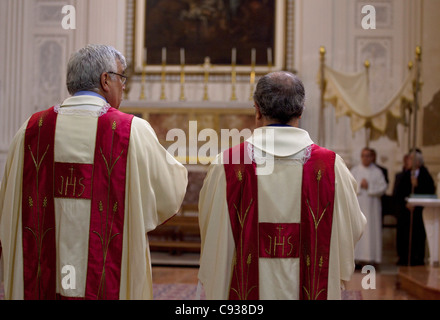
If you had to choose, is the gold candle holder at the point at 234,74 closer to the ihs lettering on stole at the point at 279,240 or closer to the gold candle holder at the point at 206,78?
the gold candle holder at the point at 206,78

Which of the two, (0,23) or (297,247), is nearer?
(297,247)

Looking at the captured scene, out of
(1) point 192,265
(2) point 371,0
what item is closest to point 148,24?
(2) point 371,0

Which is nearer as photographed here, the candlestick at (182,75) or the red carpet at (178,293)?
the red carpet at (178,293)

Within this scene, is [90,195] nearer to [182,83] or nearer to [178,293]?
[178,293]

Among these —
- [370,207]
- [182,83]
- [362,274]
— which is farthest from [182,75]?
[362,274]

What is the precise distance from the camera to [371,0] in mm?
9695

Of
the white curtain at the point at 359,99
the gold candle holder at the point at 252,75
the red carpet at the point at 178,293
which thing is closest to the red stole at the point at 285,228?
the red carpet at the point at 178,293

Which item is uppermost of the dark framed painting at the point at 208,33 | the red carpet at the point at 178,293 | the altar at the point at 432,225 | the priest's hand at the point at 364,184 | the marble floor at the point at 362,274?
the dark framed painting at the point at 208,33

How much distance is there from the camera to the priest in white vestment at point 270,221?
2.74 m

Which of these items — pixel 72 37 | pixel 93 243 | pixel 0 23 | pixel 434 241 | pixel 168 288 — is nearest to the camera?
pixel 93 243

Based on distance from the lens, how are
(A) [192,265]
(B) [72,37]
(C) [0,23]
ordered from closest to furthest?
(A) [192,265]
(C) [0,23]
(B) [72,37]

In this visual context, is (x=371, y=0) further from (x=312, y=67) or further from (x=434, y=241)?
(x=434, y=241)

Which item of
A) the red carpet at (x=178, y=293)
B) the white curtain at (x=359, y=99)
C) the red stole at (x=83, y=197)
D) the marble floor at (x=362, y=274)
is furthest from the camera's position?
the white curtain at (x=359, y=99)

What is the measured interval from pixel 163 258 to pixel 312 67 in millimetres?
3716
